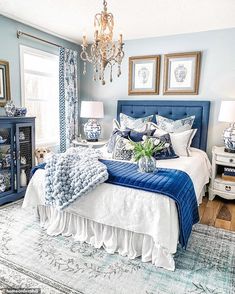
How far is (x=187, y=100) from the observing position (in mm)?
4070

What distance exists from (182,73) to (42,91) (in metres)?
2.40

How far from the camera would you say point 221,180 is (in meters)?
3.58

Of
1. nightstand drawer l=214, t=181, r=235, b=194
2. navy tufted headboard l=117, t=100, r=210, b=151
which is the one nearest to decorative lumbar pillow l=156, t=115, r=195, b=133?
navy tufted headboard l=117, t=100, r=210, b=151

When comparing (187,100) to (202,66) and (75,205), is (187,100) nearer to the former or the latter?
(202,66)

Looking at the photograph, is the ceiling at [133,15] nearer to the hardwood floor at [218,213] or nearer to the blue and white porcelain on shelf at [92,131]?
the blue and white porcelain on shelf at [92,131]

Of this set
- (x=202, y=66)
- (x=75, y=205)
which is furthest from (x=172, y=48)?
(x=75, y=205)

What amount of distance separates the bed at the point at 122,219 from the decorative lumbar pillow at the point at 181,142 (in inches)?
17.4

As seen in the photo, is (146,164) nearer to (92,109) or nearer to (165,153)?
(165,153)

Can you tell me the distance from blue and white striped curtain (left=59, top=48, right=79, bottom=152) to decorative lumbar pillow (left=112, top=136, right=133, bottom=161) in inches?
63.0

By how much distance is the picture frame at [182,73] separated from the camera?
12.9 ft

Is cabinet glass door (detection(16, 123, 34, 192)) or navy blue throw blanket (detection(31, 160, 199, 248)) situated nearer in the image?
navy blue throw blanket (detection(31, 160, 199, 248))

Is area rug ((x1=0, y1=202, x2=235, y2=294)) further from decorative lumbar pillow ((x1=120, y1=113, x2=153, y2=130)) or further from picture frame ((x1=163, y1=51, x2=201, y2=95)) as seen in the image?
picture frame ((x1=163, y1=51, x2=201, y2=95))

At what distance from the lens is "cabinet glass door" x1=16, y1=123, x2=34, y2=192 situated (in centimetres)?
339

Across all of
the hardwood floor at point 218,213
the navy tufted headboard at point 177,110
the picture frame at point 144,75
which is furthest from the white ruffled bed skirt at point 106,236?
the picture frame at point 144,75
